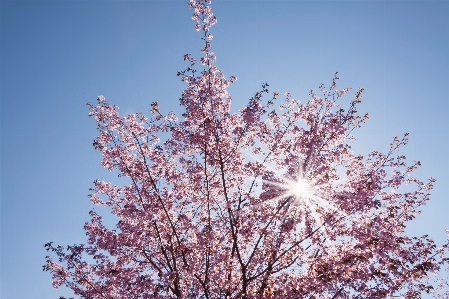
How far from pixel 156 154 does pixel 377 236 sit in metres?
8.17

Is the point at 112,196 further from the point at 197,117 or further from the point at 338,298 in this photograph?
the point at 338,298

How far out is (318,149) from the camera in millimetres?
11195

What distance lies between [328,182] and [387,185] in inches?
80.6

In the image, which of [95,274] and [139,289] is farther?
[95,274]

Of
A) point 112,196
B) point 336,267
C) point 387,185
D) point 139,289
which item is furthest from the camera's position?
point 112,196

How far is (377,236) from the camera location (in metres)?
9.70

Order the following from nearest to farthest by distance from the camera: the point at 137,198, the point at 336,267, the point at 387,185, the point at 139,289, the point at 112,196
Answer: the point at 336,267 < the point at 139,289 < the point at 387,185 < the point at 137,198 < the point at 112,196

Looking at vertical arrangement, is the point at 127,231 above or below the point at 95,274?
above

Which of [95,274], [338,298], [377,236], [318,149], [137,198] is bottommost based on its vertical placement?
[338,298]

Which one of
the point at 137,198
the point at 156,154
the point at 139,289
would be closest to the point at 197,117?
→ the point at 156,154

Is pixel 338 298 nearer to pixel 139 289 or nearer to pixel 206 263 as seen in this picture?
pixel 206 263

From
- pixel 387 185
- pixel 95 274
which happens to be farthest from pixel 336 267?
pixel 95 274

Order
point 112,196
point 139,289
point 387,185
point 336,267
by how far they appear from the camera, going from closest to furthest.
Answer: point 336,267, point 139,289, point 387,185, point 112,196

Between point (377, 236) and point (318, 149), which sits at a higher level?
point (318, 149)
